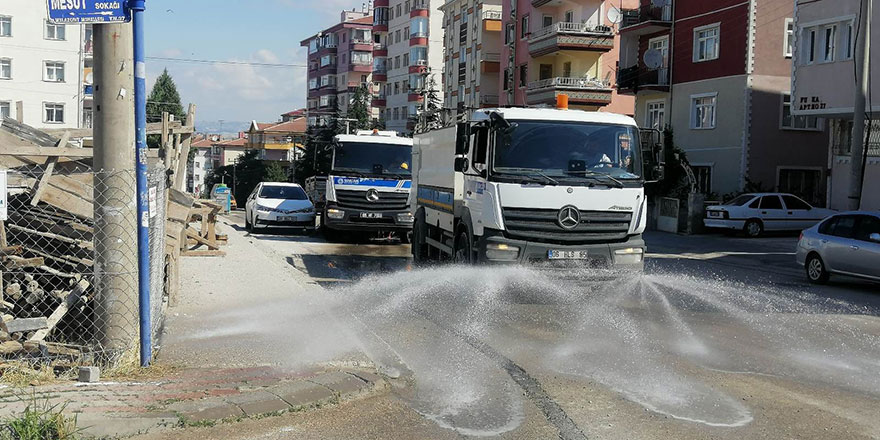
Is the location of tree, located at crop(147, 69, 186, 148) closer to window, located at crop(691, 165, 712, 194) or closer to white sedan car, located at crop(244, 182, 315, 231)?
window, located at crop(691, 165, 712, 194)

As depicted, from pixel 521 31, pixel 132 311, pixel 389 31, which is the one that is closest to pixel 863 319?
pixel 132 311

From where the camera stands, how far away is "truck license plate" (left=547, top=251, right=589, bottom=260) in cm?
1236

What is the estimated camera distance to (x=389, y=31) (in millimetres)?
94688

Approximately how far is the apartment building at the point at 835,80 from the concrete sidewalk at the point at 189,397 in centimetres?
2381

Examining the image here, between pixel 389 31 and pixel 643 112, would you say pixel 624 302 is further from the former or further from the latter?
pixel 389 31

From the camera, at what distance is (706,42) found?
1555 inches

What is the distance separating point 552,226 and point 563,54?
42.3 metres

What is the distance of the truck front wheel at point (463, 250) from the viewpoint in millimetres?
13195

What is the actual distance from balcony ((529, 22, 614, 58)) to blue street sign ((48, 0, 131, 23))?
44.9 metres

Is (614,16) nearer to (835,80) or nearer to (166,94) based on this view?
(835,80)

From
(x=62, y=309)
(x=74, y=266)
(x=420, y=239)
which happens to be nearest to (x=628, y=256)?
(x=420, y=239)

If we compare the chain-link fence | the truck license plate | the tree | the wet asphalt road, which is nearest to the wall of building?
the wet asphalt road

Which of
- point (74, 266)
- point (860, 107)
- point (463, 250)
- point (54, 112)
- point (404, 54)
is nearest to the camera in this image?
point (74, 266)

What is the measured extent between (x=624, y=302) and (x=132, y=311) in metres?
7.15
